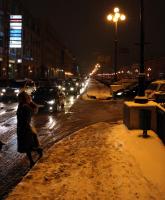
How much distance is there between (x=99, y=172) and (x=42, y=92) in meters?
17.3

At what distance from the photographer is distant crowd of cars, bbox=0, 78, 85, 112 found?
24403 mm

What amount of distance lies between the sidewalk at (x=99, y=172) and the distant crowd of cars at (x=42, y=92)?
2.56 metres

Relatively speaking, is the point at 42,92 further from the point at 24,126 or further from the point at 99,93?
the point at 99,93

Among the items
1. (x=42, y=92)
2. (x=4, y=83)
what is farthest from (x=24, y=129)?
(x=4, y=83)

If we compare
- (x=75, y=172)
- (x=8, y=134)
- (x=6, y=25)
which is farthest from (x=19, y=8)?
(x=75, y=172)

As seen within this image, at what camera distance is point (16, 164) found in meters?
9.92

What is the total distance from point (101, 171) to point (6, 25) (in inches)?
2678

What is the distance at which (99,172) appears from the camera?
28.0 feet

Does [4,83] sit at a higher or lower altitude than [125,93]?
higher

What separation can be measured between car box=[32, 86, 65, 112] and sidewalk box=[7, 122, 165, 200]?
11.8m

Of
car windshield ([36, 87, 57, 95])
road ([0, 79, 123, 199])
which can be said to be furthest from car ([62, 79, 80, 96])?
road ([0, 79, 123, 199])

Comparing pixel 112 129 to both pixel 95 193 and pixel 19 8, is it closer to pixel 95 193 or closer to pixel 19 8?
pixel 95 193

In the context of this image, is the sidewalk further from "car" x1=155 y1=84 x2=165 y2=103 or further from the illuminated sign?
the illuminated sign

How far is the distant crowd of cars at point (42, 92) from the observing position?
80.1ft
